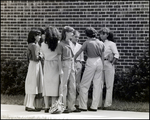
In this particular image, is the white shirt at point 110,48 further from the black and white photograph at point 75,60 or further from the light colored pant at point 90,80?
the light colored pant at point 90,80

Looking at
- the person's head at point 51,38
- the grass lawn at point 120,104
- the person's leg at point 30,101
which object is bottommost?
the grass lawn at point 120,104

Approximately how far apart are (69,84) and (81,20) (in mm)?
4039

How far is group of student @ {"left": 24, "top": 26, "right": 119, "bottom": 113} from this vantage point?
1046cm

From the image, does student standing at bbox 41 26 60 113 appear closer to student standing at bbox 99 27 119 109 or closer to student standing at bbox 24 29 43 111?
student standing at bbox 24 29 43 111

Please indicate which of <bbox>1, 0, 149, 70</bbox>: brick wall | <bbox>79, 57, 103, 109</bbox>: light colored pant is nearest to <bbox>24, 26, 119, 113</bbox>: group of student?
<bbox>79, 57, 103, 109</bbox>: light colored pant

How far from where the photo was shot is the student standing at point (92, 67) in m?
11.1

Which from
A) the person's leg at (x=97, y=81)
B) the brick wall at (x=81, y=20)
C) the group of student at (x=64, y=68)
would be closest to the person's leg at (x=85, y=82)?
the group of student at (x=64, y=68)

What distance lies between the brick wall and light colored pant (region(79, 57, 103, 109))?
2741mm

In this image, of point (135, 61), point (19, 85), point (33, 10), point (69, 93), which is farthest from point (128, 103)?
point (33, 10)

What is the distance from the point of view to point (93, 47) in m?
11.1

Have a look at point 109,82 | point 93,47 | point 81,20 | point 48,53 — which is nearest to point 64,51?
point 48,53

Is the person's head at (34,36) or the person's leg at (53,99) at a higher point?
the person's head at (34,36)

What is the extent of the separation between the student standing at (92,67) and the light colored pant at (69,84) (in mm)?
507

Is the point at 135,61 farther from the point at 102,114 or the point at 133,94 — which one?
the point at 102,114
